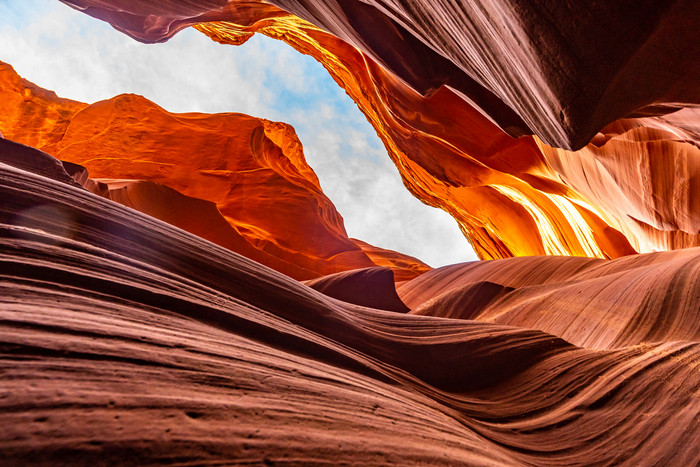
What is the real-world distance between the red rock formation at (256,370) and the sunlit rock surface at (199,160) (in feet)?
32.6

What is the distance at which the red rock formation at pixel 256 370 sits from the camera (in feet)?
3.63

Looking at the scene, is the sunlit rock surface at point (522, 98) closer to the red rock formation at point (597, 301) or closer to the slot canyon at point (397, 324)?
the slot canyon at point (397, 324)

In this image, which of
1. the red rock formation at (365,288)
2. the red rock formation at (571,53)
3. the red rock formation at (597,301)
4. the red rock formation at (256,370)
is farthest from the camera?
the red rock formation at (365,288)

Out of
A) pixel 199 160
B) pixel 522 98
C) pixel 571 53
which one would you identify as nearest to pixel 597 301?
pixel 522 98

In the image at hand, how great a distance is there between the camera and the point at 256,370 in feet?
5.23

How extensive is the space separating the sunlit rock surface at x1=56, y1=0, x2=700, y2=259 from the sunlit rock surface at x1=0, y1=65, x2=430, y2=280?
142 inches

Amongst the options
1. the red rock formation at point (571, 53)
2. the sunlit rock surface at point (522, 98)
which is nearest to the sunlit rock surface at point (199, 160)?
the sunlit rock surface at point (522, 98)

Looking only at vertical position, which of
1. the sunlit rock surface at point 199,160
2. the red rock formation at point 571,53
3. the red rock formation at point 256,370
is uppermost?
the sunlit rock surface at point 199,160

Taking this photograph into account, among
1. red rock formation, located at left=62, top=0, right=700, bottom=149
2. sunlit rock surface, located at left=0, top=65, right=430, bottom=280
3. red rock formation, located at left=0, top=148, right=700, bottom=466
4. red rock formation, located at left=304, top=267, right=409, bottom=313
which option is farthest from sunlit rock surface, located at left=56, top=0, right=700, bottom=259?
sunlit rock surface, located at left=0, top=65, right=430, bottom=280

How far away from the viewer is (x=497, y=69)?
3266 mm

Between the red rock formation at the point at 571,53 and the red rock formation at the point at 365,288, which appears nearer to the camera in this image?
the red rock formation at the point at 571,53

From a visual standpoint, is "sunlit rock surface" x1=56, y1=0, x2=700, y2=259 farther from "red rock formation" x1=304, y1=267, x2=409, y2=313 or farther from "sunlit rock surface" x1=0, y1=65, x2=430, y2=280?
"sunlit rock surface" x1=0, y1=65, x2=430, y2=280

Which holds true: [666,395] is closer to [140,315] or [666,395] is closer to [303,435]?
[303,435]

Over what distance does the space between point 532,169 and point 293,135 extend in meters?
11.9
